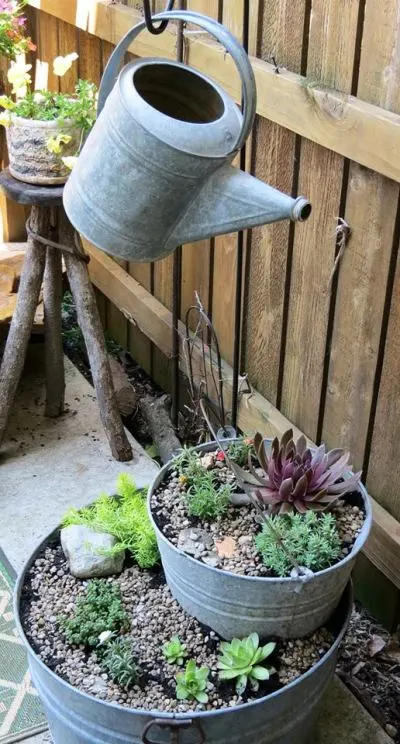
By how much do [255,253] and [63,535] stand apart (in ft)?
3.28

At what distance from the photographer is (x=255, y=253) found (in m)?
2.67

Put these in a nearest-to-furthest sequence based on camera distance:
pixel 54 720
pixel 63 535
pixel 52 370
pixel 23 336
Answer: pixel 54 720 < pixel 63 535 < pixel 23 336 < pixel 52 370

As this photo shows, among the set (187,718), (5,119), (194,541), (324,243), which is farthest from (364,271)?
(5,119)

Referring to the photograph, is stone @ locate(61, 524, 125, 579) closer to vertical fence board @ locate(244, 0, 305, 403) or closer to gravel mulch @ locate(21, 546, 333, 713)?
gravel mulch @ locate(21, 546, 333, 713)

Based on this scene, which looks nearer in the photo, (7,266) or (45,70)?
(7,266)

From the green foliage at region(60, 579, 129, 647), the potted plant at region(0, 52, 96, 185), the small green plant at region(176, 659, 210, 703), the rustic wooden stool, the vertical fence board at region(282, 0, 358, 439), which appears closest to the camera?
the small green plant at region(176, 659, 210, 703)

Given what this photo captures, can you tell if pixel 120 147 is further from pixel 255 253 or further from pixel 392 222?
pixel 255 253

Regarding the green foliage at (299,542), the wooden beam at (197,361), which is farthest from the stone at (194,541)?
the wooden beam at (197,361)

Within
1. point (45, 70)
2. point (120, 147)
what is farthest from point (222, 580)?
point (45, 70)

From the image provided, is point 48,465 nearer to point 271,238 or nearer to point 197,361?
point 197,361

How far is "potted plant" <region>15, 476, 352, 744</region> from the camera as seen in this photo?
181 cm

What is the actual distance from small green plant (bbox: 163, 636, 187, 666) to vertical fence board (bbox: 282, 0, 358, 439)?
2.78 ft

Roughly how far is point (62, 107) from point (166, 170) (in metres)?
1.52

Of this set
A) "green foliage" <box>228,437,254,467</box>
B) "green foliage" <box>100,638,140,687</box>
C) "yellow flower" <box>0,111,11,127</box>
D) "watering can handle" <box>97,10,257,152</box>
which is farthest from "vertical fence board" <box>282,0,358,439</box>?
"yellow flower" <box>0,111,11,127</box>
